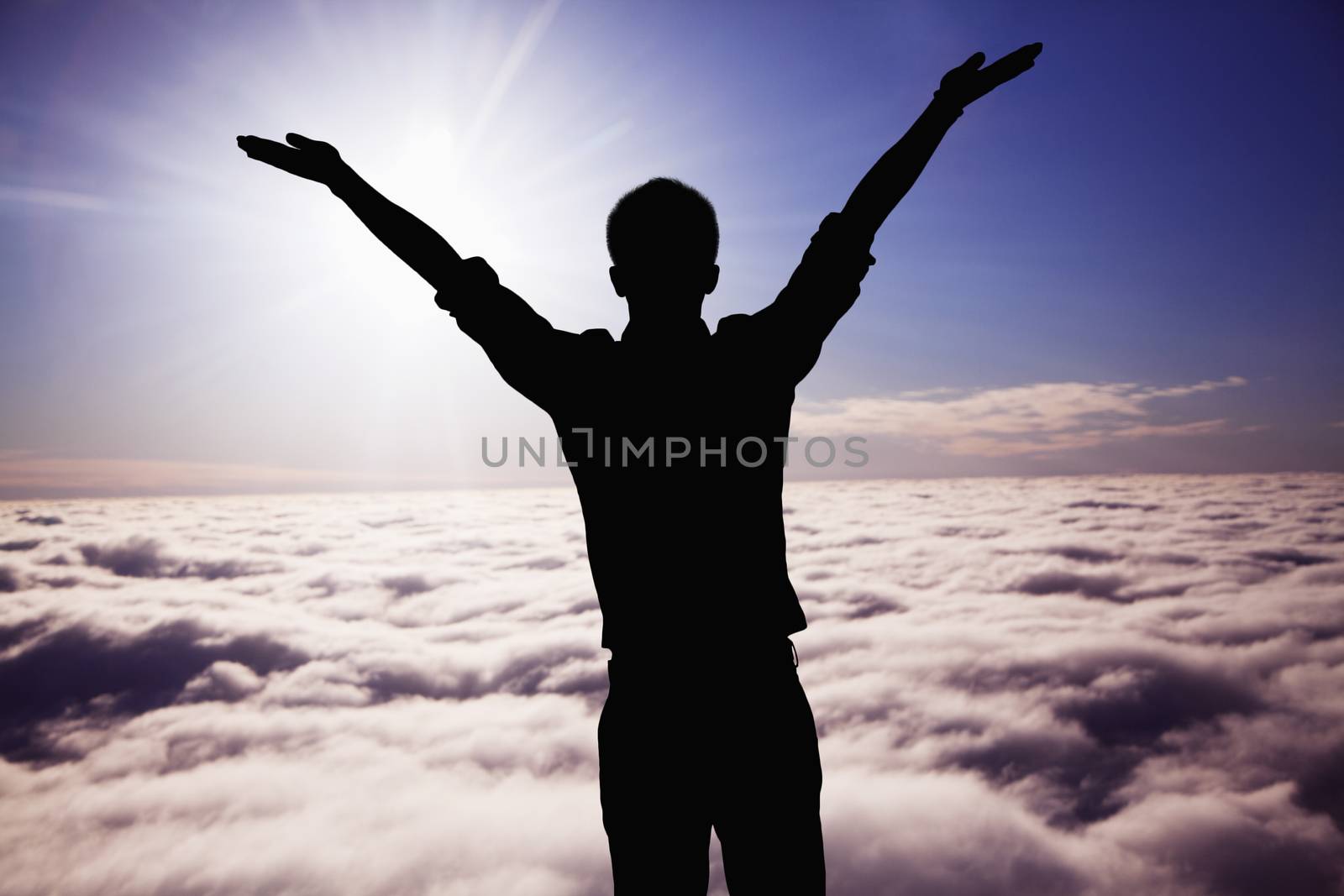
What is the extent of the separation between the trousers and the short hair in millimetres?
1076

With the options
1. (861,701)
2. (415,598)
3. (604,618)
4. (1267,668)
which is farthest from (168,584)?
(1267,668)

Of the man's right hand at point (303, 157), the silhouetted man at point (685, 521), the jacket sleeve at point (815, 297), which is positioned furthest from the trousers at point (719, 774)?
the man's right hand at point (303, 157)

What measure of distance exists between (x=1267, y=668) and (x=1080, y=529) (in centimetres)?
4014

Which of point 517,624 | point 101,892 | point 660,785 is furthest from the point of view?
point 517,624

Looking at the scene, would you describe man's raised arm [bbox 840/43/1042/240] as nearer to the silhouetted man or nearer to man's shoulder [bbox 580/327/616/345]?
the silhouetted man

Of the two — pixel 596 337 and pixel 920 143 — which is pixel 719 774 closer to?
pixel 596 337

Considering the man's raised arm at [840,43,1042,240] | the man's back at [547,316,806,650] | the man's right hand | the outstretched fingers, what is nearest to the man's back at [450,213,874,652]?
the man's back at [547,316,806,650]

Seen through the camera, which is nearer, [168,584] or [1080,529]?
[168,584]

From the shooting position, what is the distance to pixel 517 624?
203ft

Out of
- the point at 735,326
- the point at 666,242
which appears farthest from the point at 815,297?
the point at 666,242

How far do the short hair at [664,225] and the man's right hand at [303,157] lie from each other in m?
0.88

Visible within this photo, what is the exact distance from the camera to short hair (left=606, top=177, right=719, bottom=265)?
5.33ft

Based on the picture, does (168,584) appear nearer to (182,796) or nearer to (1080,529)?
(182,796)

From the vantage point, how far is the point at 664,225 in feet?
5.33
